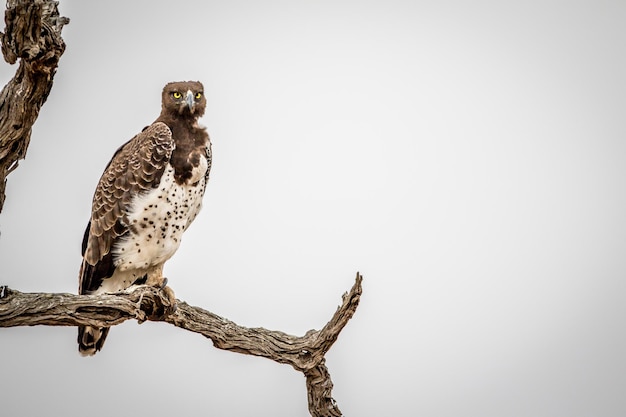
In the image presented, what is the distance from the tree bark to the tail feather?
2306 millimetres

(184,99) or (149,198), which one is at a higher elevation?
(184,99)

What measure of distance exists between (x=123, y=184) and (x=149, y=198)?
1.05 feet

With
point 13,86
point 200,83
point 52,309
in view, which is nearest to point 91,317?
point 52,309

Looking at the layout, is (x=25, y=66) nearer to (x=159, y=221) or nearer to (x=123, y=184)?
(x=123, y=184)

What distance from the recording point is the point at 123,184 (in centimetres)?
835

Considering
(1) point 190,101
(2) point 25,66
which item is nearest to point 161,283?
(1) point 190,101

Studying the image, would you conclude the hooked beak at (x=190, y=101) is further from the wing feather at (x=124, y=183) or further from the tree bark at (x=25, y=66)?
the tree bark at (x=25, y=66)

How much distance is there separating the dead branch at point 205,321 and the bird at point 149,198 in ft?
2.40

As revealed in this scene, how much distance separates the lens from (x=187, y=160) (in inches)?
330

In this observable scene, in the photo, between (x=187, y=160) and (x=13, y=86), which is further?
(x=187, y=160)

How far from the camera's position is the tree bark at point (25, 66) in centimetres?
561

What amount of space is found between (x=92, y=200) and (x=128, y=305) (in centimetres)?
211

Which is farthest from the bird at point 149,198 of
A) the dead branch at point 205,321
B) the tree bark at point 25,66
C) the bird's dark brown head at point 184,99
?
the tree bark at point 25,66

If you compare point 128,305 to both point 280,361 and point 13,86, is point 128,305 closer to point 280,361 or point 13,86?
point 280,361
